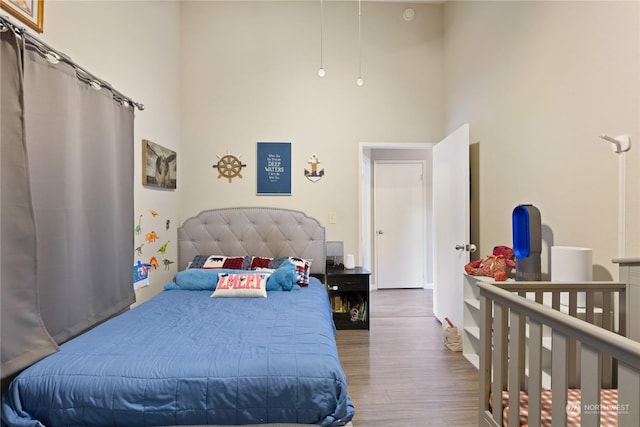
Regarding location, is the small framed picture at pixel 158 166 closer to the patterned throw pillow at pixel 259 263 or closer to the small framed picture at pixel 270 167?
the small framed picture at pixel 270 167

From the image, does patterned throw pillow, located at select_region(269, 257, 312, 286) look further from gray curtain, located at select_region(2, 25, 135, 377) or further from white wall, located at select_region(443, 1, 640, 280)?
white wall, located at select_region(443, 1, 640, 280)

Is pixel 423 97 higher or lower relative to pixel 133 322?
higher

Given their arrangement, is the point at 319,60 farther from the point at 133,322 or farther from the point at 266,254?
the point at 133,322

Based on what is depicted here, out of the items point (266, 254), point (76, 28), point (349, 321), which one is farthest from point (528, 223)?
point (76, 28)

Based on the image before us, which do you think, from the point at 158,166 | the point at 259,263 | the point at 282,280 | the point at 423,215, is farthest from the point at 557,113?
the point at 423,215

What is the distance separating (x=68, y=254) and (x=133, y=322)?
1.91ft

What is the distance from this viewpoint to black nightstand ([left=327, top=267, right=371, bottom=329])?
3.65 meters

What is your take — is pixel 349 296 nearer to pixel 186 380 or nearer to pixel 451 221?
pixel 451 221

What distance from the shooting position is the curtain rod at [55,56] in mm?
1535

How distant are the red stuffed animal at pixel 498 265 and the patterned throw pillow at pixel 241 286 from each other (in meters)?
1.66

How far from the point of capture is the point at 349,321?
370 centimetres

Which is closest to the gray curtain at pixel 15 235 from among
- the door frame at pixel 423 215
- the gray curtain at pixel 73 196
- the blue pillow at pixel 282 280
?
the gray curtain at pixel 73 196

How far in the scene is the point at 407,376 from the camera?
2645mm

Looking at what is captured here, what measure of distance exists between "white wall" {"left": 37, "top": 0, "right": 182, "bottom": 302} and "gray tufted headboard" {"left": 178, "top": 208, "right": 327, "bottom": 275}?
214mm
